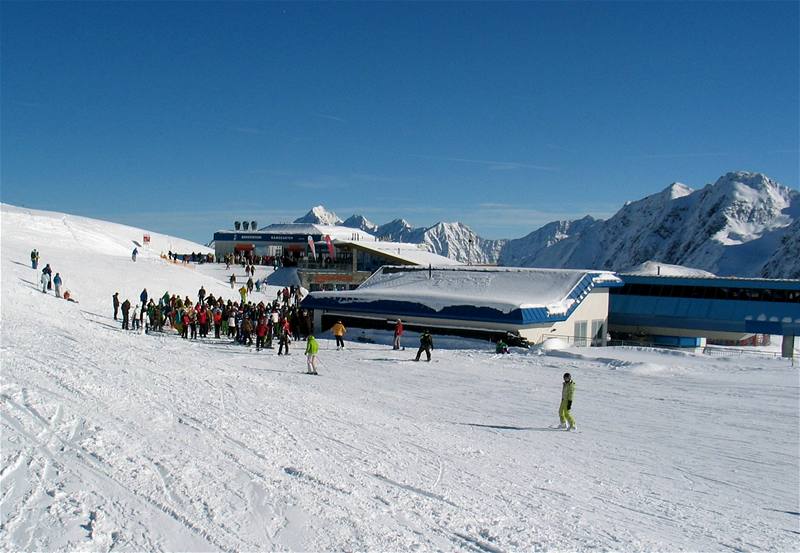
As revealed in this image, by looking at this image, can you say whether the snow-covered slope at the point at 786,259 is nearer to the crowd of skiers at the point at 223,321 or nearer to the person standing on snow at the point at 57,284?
the crowd of skiers at the point at 223,321

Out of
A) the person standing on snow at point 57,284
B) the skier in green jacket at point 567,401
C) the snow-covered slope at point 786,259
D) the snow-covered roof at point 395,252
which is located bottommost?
the skier in green jacket at point 567,401

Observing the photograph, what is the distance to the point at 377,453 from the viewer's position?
10.3 meters

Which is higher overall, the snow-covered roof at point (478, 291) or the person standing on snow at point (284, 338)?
the snow-covered roof at point (478, 291)

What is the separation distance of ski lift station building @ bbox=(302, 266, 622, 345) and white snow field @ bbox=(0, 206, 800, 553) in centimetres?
532

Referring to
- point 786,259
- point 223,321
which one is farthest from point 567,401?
point 786,259

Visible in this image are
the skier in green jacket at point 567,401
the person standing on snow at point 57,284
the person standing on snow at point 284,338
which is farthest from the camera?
the person standing on snow at point 57,284

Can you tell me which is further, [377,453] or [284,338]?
[284,338]

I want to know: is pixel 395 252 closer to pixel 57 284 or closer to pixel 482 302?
pixel 482 302

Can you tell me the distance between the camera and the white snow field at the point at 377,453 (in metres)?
7.20

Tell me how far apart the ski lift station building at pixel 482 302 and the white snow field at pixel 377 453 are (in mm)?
5316

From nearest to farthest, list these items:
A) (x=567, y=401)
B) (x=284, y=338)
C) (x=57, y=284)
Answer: (x=567, y=401)
(x=284, y=338)
(x=57, y=284)

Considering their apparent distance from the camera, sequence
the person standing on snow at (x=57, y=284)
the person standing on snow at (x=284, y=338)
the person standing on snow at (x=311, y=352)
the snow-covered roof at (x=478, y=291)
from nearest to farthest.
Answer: the person standing on snow at (x=311, y=352)
the person standing on snow at (x=284, y=338)
the snow-covered roof at (x=478, y=291)
the person standing on snow at (x=57, y=284)

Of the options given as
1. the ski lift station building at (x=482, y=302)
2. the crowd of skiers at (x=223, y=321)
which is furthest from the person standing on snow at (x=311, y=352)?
the ski lift station building at (x=482, y=302)

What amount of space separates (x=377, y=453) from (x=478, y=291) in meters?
20.7
